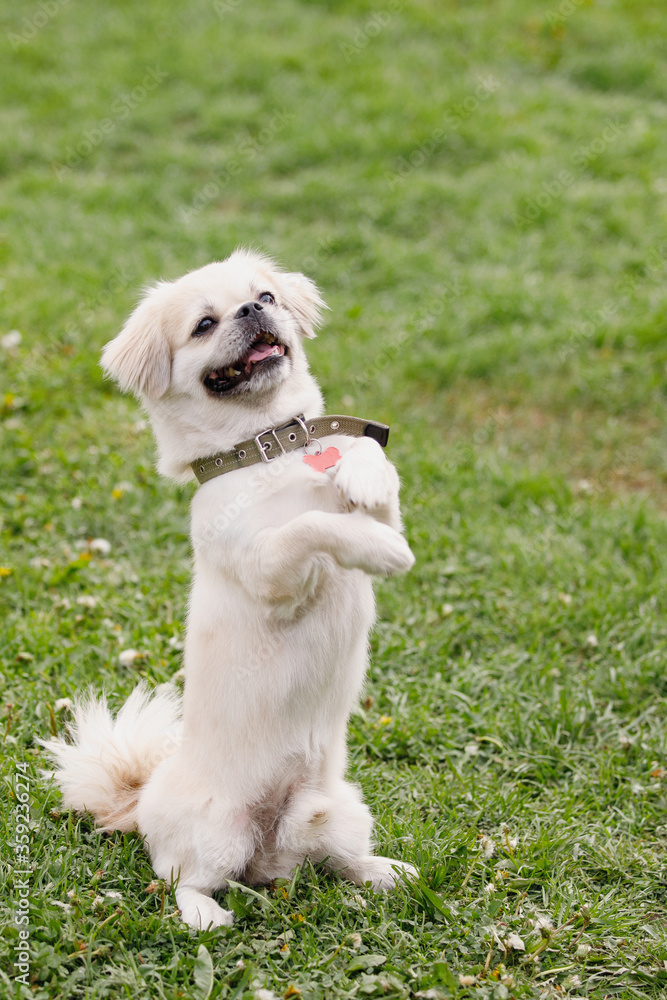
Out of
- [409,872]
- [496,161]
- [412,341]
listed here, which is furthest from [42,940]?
[496,161]

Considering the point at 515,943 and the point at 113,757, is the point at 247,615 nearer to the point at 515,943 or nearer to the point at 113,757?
the point at 113,757

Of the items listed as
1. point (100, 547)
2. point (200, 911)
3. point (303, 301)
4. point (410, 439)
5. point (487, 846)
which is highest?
point (303, 301)

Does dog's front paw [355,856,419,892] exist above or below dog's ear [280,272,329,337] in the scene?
below

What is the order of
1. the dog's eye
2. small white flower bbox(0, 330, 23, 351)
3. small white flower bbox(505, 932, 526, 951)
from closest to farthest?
small white flower bbox(505, 932, 526, 951) → the dog's eye → small white flower bbox(0, 330, 23, 351)

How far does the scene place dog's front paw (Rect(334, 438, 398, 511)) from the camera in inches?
84.4

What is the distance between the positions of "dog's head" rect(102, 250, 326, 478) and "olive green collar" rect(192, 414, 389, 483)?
0.06 meters

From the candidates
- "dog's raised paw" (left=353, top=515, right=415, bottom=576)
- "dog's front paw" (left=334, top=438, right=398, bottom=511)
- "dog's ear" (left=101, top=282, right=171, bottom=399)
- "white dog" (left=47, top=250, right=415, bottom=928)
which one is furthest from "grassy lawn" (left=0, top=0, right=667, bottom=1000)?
"dog's ear" (left=101, top=282, right=171, bottom=399)

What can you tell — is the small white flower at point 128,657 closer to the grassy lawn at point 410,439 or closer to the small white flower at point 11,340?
the grassy lawn at point 410,439

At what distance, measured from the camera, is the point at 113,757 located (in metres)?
2.62

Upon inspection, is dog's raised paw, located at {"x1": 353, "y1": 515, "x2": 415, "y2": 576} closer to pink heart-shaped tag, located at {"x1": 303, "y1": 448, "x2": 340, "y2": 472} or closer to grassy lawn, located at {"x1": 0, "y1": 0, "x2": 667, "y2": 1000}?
pink heart-shaped tag, located at {"x1": 303, "y1": 448, "x2": 340, "y2": 472}

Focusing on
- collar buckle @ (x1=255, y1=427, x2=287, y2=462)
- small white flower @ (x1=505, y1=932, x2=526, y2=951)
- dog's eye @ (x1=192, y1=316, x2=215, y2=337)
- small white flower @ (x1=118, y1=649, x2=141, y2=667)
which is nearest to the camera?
small white flower @ (x1=505, y1=932, x2=526, y2=951)

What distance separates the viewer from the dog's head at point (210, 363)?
243 centimetres

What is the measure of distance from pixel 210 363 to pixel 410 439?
95.2 inches

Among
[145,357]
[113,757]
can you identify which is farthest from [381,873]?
[145,357]
